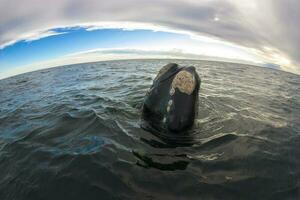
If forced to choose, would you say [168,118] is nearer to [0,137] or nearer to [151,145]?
[151,145]

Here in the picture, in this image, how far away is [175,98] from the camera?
6.29 meters

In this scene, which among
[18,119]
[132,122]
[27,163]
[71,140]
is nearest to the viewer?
[27,163]

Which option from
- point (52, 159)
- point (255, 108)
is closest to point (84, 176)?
point (52, 159)

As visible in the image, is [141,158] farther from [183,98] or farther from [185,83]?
[185,83]

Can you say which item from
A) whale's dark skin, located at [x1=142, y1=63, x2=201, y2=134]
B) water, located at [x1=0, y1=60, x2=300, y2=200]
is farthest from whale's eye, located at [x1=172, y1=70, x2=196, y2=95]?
water, located at [x1=0, y1=60, x2=300, y2=200]

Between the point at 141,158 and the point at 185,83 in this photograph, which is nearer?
the point at 141,158

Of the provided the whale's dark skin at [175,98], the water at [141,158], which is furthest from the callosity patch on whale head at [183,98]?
the water at [141,158]

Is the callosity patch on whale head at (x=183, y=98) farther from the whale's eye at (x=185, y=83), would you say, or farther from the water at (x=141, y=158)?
the water at (x=141, y=158)

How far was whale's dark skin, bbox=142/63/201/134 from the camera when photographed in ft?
20.6

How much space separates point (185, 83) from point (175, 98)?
436 mm

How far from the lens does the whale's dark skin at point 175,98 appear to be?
20.6 ft

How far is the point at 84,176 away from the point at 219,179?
9.11 feet

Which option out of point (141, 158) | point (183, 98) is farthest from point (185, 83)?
point (141, 158)

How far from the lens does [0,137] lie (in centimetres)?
834
